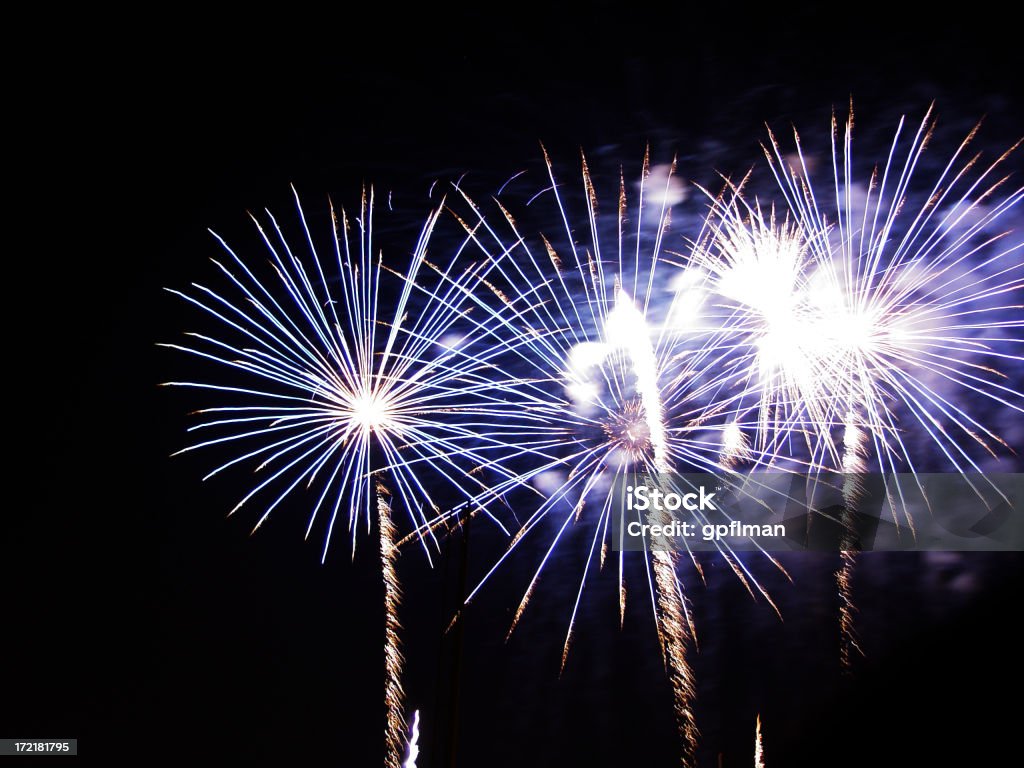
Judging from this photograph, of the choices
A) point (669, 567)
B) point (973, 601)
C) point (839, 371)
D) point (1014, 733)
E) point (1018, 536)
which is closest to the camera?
point (839, 371)

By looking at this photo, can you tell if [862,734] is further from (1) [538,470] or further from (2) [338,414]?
(2) [338,414]

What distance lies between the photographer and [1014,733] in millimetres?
26422

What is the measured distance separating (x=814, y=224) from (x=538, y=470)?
581 centimetres

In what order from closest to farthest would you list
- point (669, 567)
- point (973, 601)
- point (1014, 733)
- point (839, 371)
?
1. point (839, 371)
2. point (669, 567)
3. point (973, 601)
4. point (1014, 733)

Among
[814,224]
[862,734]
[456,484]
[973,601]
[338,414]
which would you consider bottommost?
[862,734]

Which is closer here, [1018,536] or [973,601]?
[1018,536]

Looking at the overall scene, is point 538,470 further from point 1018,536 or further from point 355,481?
point 1018,536

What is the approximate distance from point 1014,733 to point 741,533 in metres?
18.9

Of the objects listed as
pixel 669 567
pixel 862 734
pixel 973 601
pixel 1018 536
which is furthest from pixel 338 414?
pixel 862 734

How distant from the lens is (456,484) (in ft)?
42.9

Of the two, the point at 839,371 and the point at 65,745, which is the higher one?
the point at 839,371

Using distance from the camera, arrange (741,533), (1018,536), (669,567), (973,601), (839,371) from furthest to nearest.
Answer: (973,601), (1018,536), (741,533), (669,567), (839,371)

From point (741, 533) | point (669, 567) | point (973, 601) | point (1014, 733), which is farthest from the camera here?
point (1014, 733)

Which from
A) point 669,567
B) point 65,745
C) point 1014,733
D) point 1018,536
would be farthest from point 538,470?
point 1014,733
